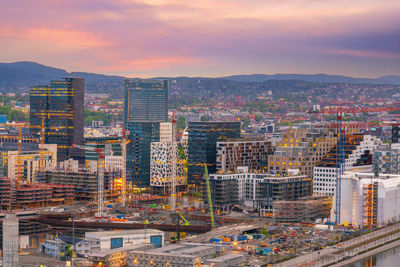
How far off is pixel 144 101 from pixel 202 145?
3693 cm

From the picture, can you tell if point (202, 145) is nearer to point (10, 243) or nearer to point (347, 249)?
point (347, 249)

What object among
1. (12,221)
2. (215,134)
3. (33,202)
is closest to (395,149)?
(215,134)

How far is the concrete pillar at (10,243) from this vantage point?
3431 cm

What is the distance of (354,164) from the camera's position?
5394 cm

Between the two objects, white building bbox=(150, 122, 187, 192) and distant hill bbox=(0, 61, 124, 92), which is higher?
distant hill bbox=(0, 61, 124, 92)

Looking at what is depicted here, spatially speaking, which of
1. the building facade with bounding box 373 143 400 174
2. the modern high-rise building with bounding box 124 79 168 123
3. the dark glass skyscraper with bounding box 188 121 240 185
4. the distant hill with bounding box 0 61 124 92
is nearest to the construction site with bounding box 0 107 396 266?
the dark glass skyscraper with bounding box 188 121 240 185

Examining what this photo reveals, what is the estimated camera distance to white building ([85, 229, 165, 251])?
3838 cm

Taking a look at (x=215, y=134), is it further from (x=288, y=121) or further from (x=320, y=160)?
(x=288, y=121)

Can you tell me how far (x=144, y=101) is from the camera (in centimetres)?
9350

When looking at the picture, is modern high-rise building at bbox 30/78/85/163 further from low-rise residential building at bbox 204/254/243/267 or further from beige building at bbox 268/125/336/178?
low-rise residential building at bbox 204/254/243/267

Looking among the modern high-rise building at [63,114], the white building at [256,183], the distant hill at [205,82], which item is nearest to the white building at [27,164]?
the modern high-rise building at [63,114]

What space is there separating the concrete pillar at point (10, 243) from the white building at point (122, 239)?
4.34 meters

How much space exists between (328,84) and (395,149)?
66804 millimetres

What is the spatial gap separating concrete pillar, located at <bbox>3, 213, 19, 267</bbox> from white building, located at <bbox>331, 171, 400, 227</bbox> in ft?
56.7
